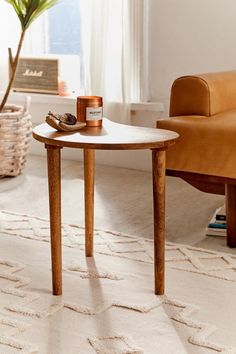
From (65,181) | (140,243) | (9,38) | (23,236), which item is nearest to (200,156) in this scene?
(140,243)

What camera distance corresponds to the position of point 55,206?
6.15 ft

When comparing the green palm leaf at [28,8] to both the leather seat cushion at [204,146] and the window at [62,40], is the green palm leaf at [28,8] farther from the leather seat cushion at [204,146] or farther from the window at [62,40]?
the leather seat cushion at [204,146]

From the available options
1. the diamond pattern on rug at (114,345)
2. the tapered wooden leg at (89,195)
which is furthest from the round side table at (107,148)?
the diamond pattern on rug at (114,345)

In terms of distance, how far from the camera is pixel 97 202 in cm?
296

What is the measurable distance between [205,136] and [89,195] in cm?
Answer: 44

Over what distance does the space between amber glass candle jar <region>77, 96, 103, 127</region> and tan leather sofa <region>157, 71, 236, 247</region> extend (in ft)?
1.26

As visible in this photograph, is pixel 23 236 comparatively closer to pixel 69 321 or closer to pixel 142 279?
pixel 142 279

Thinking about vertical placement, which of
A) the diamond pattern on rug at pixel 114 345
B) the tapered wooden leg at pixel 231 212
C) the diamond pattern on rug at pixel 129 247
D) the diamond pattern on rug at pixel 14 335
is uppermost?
the tapered wooden leg at pixel 231 212

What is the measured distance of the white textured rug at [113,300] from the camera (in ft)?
5.45

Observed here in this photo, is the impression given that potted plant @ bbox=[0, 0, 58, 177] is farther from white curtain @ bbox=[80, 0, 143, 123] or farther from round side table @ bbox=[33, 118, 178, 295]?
round side table @ bbox=[33, 118, 178, 295]

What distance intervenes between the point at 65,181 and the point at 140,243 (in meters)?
1.04

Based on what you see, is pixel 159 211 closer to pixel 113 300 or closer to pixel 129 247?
pixel 113 300

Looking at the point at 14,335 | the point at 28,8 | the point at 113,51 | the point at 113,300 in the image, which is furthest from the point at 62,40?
the point at 14,335

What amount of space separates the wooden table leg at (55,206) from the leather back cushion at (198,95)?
749mm
